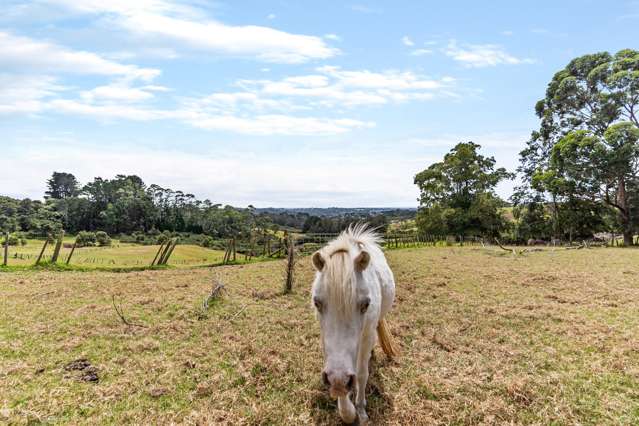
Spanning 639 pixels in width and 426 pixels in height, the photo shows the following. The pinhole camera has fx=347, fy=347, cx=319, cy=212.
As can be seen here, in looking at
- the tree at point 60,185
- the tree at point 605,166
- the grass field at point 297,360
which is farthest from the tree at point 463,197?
the tree at point 60,185

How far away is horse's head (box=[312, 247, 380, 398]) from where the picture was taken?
10.2 ft

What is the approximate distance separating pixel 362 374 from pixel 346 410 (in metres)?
0.44

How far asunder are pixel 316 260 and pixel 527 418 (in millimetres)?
3188

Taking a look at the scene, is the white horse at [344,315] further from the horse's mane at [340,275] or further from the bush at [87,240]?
the bush at [87,240]

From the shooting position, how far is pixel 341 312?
129 inches

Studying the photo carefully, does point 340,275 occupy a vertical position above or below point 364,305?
above

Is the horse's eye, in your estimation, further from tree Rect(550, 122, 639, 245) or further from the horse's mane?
tree Rect(550, 122, 639, 245)

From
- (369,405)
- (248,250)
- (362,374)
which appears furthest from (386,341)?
(248,250)

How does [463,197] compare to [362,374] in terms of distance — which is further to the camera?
[463,197]

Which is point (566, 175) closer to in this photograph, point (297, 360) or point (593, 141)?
point (593, 141)

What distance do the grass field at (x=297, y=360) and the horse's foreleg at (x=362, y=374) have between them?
0.73 feet

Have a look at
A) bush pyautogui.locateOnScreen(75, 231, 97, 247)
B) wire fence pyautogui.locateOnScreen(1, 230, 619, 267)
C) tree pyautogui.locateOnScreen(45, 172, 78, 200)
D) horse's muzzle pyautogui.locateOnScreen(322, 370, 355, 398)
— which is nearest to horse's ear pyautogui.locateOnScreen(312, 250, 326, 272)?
horse's muzzle pyautogui.locateOnScreen(322, 370, 355, 398)

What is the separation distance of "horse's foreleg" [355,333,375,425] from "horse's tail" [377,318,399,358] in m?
1.28

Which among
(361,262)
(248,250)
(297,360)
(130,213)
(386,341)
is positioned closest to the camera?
(361,262)
